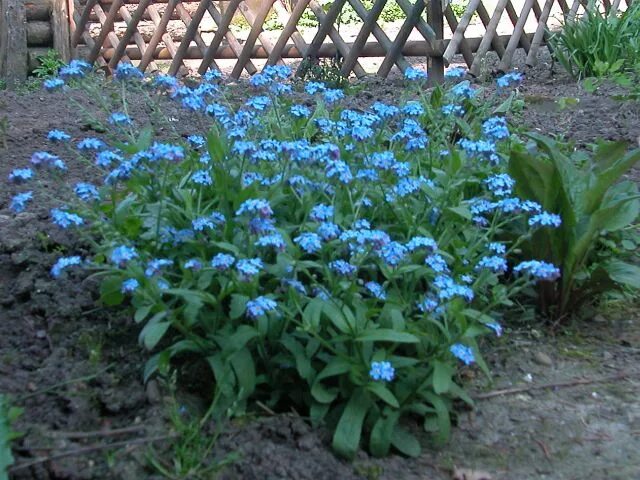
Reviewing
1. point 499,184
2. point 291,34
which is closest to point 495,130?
point 499,184

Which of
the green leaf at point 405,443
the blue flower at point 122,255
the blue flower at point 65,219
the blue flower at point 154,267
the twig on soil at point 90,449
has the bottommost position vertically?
the green leaf at point 405,443

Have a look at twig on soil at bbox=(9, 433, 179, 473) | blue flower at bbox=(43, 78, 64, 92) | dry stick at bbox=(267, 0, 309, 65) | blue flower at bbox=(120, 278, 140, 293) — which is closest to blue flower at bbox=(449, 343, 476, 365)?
twig on soil at bbox=(9, 433, 179, 473)

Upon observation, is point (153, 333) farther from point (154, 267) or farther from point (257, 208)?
point (257, 208)

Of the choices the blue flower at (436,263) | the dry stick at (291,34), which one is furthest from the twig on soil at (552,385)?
the dry stick at (291,34)

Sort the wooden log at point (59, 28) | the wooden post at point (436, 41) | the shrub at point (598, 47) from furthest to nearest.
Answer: the wooden log at point (59, 28)
the shrub at point (598, 47)
the wooden post at point (436, 41)

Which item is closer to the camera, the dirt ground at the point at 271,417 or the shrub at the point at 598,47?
the dirt ground at the point at 271,417

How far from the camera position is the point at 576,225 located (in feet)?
9.90

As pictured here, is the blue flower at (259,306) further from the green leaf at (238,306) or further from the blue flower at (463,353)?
the blue flower at (463,353)

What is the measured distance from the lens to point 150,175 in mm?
2590

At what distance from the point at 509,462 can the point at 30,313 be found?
1501mm

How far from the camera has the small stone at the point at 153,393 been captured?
2330 millimetres

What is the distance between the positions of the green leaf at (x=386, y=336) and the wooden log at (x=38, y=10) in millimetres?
6835

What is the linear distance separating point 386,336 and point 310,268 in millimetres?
459

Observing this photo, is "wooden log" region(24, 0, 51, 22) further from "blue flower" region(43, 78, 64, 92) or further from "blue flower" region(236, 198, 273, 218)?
"blue flower" region(236, 198, 273, 218)
